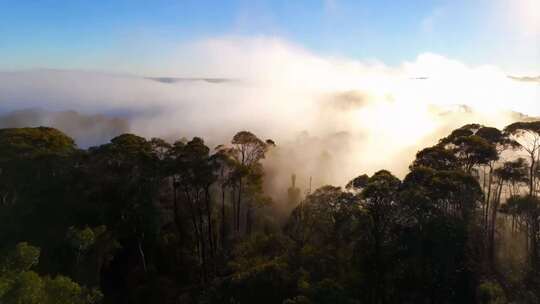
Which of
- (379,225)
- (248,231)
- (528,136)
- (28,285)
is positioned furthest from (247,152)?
(28,285)

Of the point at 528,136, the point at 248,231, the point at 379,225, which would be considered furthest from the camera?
the point at 248,231

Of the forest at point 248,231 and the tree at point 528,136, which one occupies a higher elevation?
the tree at point 528,136

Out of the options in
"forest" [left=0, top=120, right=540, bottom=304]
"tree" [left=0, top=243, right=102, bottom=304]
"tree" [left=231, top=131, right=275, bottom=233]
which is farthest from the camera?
"tree" [left=231, top=131, right=275, bottom=233]

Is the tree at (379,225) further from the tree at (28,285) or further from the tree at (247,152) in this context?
the tree at (28,285)

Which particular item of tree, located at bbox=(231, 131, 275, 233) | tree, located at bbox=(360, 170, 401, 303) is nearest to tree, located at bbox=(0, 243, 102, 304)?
tree, located at bbox=(360, 170, 401, 303)

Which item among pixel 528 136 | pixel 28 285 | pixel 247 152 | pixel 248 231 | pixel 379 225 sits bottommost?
pixel 248 231

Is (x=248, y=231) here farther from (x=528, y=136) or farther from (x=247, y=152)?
(x=528, y=136)

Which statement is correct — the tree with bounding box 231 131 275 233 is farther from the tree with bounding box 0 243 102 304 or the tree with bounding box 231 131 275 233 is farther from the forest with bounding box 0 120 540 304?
the tree with bounding box 0 243 102 304

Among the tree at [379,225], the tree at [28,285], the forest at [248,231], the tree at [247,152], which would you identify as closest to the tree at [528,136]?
the forest at [248,231]

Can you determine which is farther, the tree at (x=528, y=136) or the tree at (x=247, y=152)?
the tree at (x=247, y=152)
